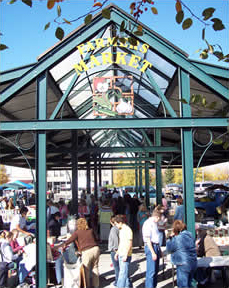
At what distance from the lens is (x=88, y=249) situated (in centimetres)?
572

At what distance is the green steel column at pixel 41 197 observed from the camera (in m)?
6.20

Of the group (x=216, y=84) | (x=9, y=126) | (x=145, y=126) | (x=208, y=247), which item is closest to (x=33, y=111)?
(x=9, y=126)

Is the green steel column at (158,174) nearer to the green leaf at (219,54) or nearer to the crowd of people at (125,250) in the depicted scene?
the crowd of people at (125,250)

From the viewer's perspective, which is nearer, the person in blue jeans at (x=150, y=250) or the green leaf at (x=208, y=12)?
the green leaf at (x=208, y=12)

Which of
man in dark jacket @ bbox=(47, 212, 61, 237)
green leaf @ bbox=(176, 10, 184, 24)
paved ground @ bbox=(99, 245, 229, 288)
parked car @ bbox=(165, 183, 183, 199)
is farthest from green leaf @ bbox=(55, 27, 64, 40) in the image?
parked car @ bbox=(165, 183, 183, 199)

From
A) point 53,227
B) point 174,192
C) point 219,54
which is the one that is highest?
point 219,54

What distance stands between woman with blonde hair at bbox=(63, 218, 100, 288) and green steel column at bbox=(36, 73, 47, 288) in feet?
2.58

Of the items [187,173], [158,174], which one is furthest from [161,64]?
[158,174]

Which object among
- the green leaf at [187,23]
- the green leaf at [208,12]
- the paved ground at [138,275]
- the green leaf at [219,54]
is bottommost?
the paved ground at [138,275]

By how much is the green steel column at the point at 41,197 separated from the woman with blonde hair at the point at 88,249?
0.79 meters

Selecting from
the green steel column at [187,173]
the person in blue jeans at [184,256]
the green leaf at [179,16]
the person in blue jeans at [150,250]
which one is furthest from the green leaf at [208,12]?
the person in blue jeans at [150,250]

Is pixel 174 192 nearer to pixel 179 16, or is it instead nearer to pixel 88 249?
pixel 88 249

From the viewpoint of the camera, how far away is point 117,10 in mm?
7133

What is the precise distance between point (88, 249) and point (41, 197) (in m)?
1.43
